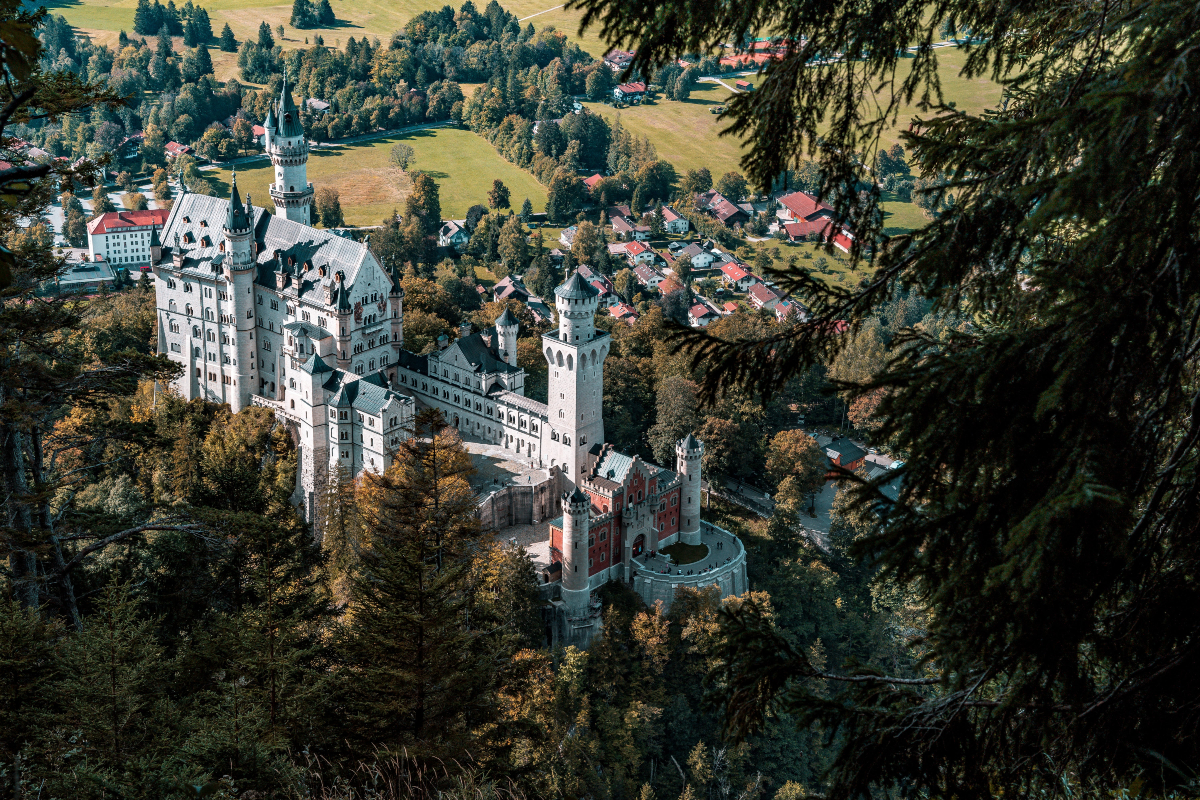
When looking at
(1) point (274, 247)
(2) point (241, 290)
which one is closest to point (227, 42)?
(1) point (274, 247)

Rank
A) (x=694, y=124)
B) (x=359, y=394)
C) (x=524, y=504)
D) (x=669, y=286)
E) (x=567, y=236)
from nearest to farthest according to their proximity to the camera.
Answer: (x=524, y=504) < (x=359, y=394) < (x=669, y=286) < (x=567, y=236) < (x=694, y=124)

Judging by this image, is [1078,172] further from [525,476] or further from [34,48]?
[525,476]

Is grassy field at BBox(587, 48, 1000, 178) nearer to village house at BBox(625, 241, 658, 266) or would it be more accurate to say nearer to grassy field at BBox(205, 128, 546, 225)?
grassy field at BBox(205, 128, 546, 225)

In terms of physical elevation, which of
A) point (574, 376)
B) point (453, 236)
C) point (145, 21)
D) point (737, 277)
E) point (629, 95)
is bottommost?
point (737, 277)

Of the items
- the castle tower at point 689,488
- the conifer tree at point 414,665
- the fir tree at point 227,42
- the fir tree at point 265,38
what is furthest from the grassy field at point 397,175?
the conifer tree at point 414,665

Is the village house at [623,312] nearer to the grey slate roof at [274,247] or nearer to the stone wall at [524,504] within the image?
the grey slate roof at [274,247]

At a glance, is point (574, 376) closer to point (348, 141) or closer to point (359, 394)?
point (359, 394)
